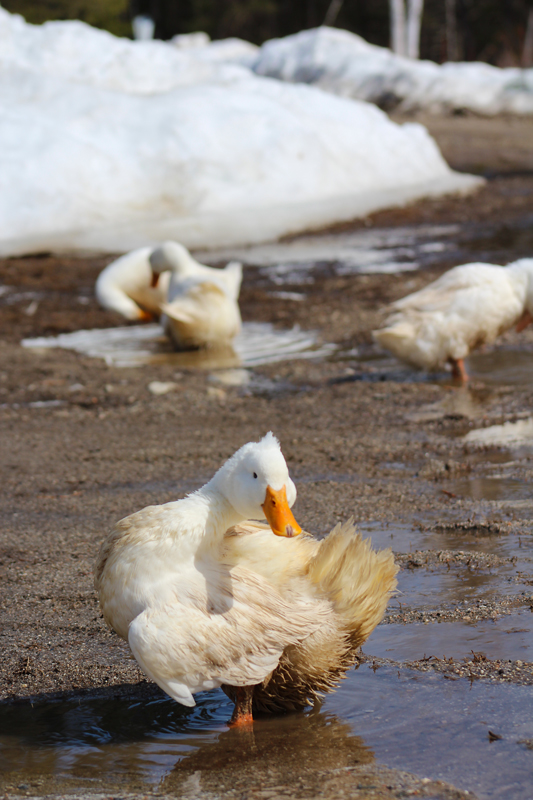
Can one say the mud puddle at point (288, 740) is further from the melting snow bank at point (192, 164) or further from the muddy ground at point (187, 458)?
the melting snow bank at point (192, 164)

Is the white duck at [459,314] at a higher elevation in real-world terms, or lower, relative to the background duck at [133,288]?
higher

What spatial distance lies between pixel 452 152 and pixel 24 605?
2361 cm

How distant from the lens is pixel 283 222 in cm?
1697

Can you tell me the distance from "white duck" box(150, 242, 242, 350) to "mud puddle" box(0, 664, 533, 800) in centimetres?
611

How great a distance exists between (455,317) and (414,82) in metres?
25.7

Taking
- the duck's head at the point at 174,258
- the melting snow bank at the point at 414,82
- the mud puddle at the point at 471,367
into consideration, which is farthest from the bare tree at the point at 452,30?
the mud puddle at the point at 471,367

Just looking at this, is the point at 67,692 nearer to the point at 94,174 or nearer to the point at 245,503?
the point at 245,503

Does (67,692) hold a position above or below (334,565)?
below

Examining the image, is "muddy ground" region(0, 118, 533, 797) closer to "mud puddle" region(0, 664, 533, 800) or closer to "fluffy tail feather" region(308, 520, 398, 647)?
"mud puddle" region(0, 664, 533, 800)

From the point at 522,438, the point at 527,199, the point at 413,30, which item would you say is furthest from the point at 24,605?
the point at 413,30

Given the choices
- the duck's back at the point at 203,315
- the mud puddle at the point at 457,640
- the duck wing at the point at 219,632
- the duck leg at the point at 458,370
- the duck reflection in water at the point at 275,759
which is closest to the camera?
the duck reflection in water at the point at 275,759

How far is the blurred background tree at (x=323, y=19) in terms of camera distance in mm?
38000

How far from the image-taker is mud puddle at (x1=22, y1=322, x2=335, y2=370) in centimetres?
916

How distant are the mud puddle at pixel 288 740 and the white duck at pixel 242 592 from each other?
0.52ft
